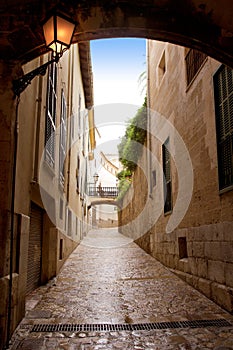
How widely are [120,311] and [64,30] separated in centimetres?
389

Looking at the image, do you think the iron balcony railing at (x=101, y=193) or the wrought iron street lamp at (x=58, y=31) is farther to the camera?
the iron balcony railing at (x=101, y=193)

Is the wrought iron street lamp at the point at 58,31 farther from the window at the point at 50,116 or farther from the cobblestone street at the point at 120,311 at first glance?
the cobblestone street at the point at 120,311

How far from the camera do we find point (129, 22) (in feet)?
12.3

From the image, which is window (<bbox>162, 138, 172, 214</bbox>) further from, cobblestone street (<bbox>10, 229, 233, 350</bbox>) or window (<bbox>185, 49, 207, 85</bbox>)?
window (<bbox>185, 49, 207, 85</bbox>)

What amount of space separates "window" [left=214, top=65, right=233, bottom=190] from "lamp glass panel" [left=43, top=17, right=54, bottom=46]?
2.89 meters

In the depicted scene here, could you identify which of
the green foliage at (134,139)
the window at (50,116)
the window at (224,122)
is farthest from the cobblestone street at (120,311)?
A: the green foliage at (134,139)

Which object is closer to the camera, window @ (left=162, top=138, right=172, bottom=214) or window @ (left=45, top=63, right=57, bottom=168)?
window @ (left=45, top=63, right=57, bottom=168)

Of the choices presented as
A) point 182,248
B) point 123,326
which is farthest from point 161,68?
point 123,326

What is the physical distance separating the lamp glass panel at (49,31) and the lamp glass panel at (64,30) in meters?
0.07

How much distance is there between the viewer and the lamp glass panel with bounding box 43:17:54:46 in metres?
3.35

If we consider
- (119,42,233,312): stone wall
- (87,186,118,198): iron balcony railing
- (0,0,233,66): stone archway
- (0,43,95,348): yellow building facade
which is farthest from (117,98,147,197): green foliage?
(87,186,118,198): iron balcony railing

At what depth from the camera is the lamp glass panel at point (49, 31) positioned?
3.35 m

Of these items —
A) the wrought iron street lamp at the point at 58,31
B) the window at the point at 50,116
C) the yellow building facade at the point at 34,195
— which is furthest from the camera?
the window at the point at 50,116

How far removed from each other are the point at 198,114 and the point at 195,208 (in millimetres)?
1884
